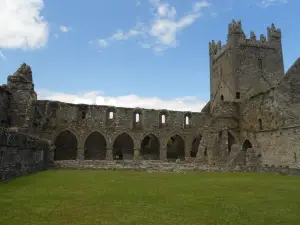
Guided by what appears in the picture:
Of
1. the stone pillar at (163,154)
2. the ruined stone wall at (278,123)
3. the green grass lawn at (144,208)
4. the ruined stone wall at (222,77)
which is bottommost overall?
the green grass lawn at (144,208)

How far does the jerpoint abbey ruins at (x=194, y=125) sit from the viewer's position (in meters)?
20.6

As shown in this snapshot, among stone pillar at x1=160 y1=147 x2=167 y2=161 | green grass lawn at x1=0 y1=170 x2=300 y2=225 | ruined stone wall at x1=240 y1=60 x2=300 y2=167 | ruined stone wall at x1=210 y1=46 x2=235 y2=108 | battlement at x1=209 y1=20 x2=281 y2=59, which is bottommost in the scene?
green grass lawn at x1=0 y1=170 x2=300 y2=225

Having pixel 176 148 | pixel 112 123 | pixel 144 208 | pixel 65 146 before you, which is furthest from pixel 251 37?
pixel 144 208

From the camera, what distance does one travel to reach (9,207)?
6301 millimetres

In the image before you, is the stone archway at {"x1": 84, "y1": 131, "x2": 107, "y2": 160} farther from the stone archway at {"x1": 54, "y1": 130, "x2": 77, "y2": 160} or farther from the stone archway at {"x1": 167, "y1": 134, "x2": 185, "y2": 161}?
the stone archway at {"x1": 167, "y1": 134, "x2": 185, "y2": 161}

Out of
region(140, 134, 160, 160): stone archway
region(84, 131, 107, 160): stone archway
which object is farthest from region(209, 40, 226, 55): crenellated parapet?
region(84, 131, 107, 160): stone archway

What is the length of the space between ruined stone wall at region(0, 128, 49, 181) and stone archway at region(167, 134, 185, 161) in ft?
62.9

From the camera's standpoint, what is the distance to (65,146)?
100ft

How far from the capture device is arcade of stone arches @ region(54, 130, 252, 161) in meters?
30.4

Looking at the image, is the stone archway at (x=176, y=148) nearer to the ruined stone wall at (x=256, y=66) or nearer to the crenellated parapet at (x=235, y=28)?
the ruined stone wall at (x=256, y=66)

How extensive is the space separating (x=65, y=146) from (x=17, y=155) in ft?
57.0

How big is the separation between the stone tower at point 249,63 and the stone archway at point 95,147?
15.8 metres

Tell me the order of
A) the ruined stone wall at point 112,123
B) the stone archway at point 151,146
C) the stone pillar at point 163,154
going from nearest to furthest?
the ruined stone wall at point 112,123
the stone pillar at point 163,154
the stone archway at point 151,146

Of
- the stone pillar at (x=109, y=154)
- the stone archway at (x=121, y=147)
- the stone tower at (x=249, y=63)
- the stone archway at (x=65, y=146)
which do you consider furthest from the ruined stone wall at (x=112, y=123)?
the stone tower at (x=249, y=63)
